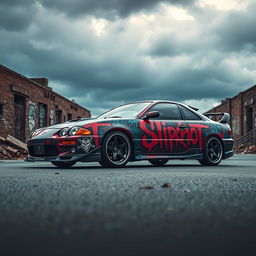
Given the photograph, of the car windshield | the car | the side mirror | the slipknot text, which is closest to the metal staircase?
the car

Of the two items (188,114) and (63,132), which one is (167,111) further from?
(63,132)

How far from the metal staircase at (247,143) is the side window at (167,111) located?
18796 millimetres

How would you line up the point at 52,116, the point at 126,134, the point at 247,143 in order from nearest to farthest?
the point at 126,134 < the point at 247,143 < the point at 52,116

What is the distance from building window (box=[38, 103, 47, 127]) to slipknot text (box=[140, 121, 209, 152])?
61.5ft

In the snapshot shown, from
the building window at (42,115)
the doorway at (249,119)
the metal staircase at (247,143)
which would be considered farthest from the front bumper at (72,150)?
the doorway at (249,119)

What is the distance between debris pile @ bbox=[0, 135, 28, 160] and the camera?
15820mm

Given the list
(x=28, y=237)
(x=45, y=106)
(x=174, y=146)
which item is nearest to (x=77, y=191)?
(x=28, y=237)

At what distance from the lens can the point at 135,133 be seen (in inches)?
328

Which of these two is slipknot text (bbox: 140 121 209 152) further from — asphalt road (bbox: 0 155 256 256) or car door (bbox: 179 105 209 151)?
asphalt road (bbox: 0 155 256 256)

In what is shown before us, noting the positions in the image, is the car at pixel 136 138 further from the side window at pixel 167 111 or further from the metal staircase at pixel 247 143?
the metal staircase at pixel 247 143

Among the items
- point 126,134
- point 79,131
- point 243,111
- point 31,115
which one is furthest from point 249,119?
point 79,131

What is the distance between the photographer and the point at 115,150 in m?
8.08

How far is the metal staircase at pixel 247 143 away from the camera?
2805 centimetres

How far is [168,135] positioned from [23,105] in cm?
1647
